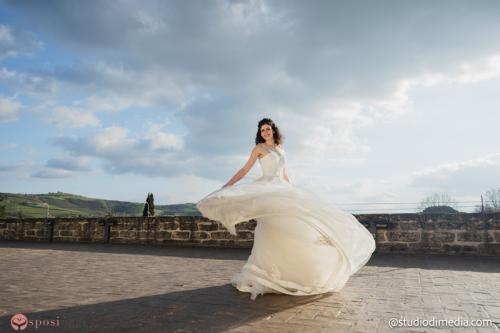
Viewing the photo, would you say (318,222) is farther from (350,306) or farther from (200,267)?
(200,267)

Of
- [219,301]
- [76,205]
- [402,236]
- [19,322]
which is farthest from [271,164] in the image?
[76,205]

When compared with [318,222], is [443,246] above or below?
below

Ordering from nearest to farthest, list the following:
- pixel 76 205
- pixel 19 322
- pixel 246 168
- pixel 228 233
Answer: pixel 19 322
pixel 246 168
pixel 228 233
pixel 76 205

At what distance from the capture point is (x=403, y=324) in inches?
120

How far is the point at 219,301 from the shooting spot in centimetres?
396

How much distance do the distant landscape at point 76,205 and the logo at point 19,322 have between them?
3575 inches

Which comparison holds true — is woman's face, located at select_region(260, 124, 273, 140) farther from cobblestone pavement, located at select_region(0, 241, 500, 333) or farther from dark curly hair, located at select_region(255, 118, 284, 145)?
cobblestone pavement, located at select_region(0, 241, 500, 333)

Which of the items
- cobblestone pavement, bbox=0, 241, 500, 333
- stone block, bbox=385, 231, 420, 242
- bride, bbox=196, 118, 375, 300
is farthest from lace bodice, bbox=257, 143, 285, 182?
stone block, bbox=385, 231, 420, 242

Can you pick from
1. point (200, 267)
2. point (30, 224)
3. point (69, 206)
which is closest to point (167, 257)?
point (200, 267)

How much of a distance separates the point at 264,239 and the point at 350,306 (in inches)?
45.5

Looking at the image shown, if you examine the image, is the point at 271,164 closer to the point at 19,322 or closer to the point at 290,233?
the point at 290,233

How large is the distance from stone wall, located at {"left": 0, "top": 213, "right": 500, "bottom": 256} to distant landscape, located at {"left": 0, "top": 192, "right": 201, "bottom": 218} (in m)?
79.5

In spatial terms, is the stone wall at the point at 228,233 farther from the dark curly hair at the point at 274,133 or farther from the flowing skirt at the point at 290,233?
the flowing skirt at the point at 290,233

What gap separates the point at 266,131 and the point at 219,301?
6.92ft
